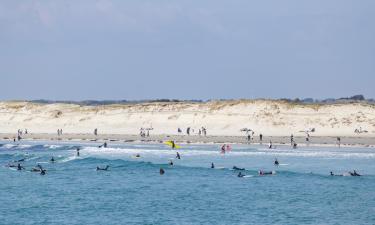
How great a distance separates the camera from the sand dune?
101688mm

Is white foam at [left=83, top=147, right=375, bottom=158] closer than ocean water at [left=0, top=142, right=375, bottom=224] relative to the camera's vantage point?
No

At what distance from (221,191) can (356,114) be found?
176ft

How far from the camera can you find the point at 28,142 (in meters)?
102

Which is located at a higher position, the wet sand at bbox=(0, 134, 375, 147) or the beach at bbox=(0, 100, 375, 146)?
the beach at bbox=(0, 100, 375, 146)

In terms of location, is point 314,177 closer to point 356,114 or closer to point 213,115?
point 356,114

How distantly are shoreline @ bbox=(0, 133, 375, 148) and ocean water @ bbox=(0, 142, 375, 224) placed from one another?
598 centimetres

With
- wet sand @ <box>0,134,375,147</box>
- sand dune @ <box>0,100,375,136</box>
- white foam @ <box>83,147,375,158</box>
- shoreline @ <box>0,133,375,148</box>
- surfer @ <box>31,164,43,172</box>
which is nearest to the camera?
surfer @ <box>31,164,43,172</box>

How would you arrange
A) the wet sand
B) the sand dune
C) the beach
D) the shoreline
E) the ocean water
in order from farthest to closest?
the sand dune, the beach, the wet sand, the shoreline, the ocean water

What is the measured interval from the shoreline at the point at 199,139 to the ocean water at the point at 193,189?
5.98 metres

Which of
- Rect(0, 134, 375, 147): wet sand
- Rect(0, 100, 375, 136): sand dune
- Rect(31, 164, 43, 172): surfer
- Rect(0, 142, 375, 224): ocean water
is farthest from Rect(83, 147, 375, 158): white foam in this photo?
Rect(0, 100, 375, 136): sand dune

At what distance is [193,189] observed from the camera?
54.3 metres

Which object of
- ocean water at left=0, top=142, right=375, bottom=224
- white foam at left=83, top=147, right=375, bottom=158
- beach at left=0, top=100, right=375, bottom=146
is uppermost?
beach at left=0, top=100, right=375, bottom=146

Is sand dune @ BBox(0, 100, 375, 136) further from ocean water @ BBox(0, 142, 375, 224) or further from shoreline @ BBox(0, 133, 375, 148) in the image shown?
ocean water @ BBox(0, 142, 375, 224)

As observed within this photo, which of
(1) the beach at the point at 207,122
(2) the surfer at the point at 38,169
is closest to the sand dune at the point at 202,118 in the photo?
(1) the beach at the point at 207,122
